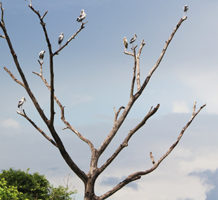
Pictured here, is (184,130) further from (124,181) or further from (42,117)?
(42,117)

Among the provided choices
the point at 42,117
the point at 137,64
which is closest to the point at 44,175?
the point at 137,64

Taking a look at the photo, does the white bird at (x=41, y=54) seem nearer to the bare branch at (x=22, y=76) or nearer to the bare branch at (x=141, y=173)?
the bare branch at (x=22, y=76)

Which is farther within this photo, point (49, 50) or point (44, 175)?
point (44, 175)

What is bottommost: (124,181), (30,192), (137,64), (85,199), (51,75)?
(85,199)

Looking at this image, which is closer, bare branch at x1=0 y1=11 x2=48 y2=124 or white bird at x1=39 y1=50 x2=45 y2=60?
bare branch at x1=0 y1=11 x2=48 y2=124

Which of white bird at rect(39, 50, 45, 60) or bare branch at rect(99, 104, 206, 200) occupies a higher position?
white bird at rect(39, 50, 45, 60)

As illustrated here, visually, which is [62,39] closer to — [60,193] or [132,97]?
[132,97]

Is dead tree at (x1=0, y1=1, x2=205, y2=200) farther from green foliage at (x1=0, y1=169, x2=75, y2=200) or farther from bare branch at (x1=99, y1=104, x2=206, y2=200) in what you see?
green foliage at (x1=0, y1=169, x2=75, y2=200)

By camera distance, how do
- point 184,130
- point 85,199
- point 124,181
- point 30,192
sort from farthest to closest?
point 30,192 < point 184,130 < point 124,181 < point 85,199

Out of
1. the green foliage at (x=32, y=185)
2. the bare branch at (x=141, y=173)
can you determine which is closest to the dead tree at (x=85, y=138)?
the bare branch at (x=141, y=173)

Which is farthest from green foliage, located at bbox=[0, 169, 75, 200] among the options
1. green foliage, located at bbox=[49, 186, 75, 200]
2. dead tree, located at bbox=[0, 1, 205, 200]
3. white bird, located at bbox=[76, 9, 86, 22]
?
white bird, located at bbox=[76, 9, 86, 22]

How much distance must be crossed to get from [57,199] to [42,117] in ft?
32.7

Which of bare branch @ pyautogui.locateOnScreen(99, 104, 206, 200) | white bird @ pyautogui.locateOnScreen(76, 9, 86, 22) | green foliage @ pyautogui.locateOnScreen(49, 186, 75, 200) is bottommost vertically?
bare branch @ pyautogui.locateOnScreen(99, 104, 206, 200)

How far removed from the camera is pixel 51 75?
5.18 m
